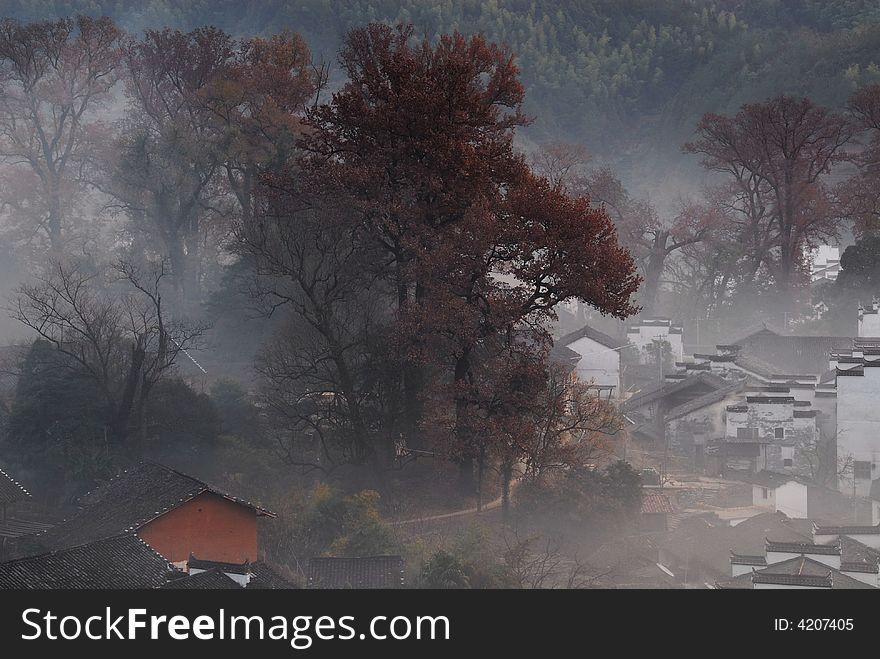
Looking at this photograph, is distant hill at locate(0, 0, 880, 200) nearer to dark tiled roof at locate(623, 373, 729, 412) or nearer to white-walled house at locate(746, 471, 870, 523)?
dark tiled roof at locate(623, 373, 729, 412)

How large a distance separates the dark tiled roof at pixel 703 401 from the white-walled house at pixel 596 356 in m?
5.59

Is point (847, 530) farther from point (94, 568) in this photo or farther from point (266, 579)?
point (94, 568)

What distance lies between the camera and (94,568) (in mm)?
15727

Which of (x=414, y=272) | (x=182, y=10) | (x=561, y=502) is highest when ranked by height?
(x=182, y=10)

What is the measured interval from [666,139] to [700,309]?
31.6 metres

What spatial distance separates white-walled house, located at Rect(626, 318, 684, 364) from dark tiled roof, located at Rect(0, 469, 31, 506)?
24.2 meters

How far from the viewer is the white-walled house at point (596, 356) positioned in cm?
3725

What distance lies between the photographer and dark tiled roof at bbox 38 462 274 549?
1834 centimetres

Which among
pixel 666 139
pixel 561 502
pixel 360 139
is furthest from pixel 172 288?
pixel 666 139

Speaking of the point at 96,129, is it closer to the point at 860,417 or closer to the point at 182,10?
the point at 860,417

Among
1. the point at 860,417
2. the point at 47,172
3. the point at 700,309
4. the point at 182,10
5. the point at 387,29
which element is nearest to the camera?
the point at 860,417

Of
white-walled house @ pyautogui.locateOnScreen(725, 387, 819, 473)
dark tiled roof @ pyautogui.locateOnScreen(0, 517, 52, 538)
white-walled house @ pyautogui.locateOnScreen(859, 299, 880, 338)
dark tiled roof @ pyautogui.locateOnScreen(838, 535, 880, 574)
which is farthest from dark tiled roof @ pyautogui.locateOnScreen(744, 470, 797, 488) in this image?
dark tiled roof @ pyautogui.locateOnScreen(0, 517, 52, 538)

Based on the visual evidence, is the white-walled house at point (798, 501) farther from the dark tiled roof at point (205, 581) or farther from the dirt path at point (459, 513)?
the dark tiled roof at point (205, 581)

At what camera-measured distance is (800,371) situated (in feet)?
121
